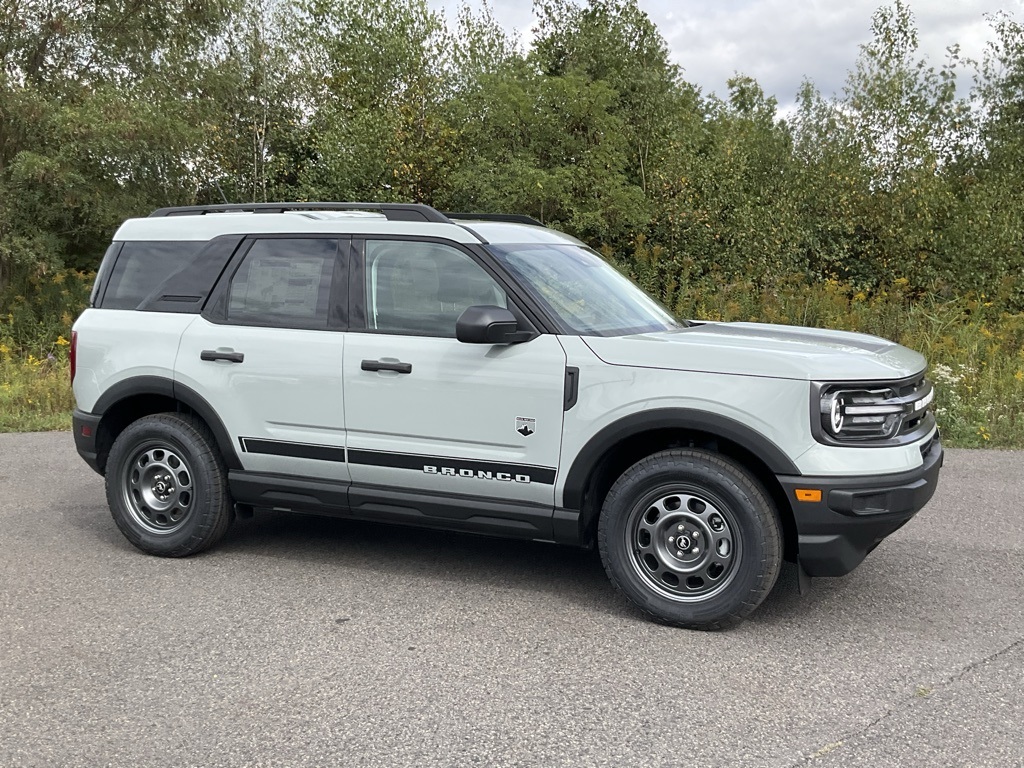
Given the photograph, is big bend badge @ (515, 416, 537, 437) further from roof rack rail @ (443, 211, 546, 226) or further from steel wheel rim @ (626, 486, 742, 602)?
roof rack rail @ (443, 211, 546, 226)

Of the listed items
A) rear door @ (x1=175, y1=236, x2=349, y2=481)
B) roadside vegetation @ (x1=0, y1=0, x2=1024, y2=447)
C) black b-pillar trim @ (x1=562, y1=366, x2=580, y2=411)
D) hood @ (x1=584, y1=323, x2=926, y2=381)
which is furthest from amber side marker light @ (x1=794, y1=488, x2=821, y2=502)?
roadside vegetation @ (x1=0, y1=0, x2=1024, y2=447)

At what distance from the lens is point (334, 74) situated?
31.8 m

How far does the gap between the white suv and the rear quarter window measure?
0.6 inches

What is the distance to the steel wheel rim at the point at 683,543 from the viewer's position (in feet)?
15.7

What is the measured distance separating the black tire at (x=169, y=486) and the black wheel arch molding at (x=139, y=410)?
12 cm

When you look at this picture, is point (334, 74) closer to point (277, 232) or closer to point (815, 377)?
point (277, 232)

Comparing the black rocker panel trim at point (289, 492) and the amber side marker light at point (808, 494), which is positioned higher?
the amber side marker light at point (808, 494)

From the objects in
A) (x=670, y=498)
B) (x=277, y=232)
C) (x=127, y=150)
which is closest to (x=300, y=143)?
(x=127, y=150)

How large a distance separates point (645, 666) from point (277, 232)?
10.4 ft

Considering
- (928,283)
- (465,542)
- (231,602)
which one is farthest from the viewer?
(928,283)

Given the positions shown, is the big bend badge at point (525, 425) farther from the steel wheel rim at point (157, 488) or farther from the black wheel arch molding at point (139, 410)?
the steel wheel rim at point (157, 488)

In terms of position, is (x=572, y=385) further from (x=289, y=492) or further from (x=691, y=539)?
(x=289, y=492)

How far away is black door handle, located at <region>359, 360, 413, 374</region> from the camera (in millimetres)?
5301

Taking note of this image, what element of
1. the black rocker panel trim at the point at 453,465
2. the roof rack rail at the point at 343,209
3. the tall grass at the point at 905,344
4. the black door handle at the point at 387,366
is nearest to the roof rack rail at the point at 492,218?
the roof rack rail at the point at 343,209
